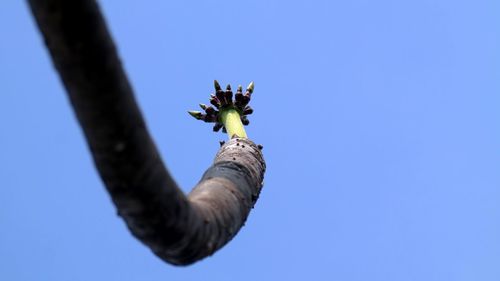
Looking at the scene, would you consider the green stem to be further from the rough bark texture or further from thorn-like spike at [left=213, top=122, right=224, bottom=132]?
the rough bark texture

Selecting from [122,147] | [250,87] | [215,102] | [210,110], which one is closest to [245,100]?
[215,102]

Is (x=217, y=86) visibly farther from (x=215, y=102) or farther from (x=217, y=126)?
(x=217, y=126)

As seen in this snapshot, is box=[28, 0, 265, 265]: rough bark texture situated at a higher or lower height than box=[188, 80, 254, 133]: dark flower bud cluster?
lower

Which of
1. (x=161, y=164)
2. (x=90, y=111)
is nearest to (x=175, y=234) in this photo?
(x=161, y=164)

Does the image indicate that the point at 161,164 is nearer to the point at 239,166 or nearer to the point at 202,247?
the point at 202,247

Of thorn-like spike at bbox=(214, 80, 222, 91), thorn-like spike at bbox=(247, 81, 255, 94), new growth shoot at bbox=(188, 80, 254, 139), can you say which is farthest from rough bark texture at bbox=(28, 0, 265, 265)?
thorn-like spike at bbox=(247, 81, 255, 94)

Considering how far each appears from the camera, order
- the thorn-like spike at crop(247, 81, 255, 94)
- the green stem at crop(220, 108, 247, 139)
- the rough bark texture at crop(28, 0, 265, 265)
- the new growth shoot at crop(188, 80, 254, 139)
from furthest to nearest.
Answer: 1. the thorn-like spike at crop(247, 81, 255, 94)
2. the new growth shoot at crop(188, 80, 254, 139)
3. the green stem at crop(220, 108, 247, 139)
4. the rough bark texture at crop(28, 0, 265, 265)

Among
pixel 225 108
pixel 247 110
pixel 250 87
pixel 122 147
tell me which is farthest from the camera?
pixel 250 87
